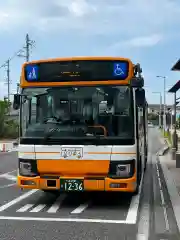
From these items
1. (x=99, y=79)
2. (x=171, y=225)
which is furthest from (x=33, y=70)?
(x=171, y=225)

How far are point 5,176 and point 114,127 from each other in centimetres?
745

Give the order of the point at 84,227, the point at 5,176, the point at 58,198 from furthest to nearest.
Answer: the point at 5,176 → the point at 58,198 → the point at 84,227

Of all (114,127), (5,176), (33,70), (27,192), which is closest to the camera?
(114,127)

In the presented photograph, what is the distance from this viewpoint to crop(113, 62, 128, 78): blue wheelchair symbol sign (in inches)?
339

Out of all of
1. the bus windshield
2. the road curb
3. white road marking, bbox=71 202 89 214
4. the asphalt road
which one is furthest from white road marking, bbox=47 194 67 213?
the road curb

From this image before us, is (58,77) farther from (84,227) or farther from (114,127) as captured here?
(84,227)

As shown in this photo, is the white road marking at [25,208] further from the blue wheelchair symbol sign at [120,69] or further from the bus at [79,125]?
the blue wheelchair symbol sign at [120,69]

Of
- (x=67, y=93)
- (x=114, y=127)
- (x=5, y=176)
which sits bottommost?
(x=5, y=176)

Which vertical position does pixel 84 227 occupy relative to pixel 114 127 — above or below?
below

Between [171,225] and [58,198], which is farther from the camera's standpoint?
[58,198]

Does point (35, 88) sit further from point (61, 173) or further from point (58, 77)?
point (61, 173)

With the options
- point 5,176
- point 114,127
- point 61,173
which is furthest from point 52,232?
point 5,176

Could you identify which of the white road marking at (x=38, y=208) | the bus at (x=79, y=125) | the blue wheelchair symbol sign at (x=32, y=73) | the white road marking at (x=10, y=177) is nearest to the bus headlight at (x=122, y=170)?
the bus at (x=79, y=125)

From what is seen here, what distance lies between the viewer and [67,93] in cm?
866
